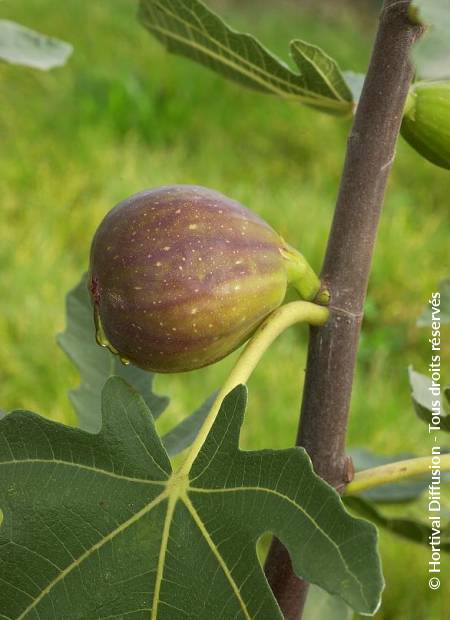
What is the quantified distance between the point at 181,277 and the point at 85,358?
0.31 m

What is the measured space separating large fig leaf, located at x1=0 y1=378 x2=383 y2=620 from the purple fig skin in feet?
0.19

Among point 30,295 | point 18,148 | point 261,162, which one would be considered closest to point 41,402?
point 30,295

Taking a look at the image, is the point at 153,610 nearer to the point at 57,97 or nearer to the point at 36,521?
the point at 36,521

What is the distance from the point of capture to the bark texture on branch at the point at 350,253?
26.2 inches

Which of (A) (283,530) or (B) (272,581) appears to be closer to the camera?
(A) (283,530)

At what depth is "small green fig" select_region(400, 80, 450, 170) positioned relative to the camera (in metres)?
0.74

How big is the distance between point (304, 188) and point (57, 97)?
1292 millimetres

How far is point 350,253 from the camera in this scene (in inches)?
26.9

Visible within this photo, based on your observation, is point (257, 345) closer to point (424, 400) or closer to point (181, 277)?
point (181, 277)

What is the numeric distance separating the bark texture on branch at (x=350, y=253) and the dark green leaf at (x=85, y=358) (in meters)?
0.28

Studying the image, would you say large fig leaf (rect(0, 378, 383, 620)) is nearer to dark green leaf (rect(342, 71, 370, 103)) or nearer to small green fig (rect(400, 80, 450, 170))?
small green fig (rect(400, 80, 450, 170))

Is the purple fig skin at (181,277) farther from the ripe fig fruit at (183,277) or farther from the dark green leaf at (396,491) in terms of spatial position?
the dark green leaf at (396,491)

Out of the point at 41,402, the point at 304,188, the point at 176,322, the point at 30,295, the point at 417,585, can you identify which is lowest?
the point at 417,585

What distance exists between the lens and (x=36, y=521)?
0.63 meters
